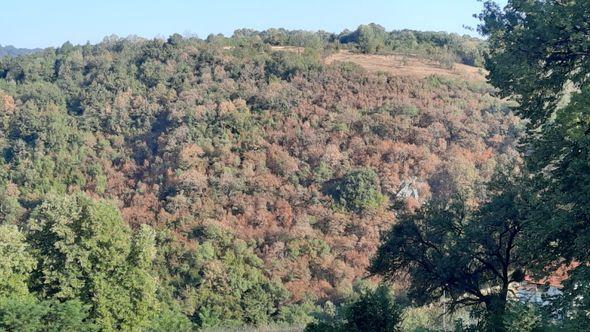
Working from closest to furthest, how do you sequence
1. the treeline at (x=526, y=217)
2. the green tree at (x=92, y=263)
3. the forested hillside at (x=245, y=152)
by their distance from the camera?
the treeline at (x=526, y=217)
the green tree at (x=92, y=263)
the forested hillside at (x=245, y=152)

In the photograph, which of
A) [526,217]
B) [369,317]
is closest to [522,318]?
[526,217]

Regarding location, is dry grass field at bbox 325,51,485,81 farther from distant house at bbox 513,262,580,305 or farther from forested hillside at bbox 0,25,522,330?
distant house at bbox 513,262,580,305

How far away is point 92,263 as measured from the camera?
65.2 feet

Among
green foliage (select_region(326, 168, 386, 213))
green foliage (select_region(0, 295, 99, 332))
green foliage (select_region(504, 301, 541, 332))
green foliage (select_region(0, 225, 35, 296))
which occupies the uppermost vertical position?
green foliage (select_region(504, 301, 541, 332))

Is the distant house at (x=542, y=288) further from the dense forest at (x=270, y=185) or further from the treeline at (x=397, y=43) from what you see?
the treeline at (x=397, y=43)

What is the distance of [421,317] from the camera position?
3009cm

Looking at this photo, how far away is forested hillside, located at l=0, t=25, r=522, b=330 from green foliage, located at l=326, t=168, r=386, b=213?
0.10 meters

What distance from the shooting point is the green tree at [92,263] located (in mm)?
19438

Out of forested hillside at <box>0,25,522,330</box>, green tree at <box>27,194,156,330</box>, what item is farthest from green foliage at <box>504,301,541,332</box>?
forested hillside at <box>0,25,522,330</box>

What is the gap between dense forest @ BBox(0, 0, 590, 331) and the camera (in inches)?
585

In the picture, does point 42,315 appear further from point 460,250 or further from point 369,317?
point 460,250

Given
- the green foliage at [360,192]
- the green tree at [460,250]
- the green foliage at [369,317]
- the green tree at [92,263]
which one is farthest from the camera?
the green foliage at [360,192]

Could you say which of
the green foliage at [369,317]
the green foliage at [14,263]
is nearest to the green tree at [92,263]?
the green foliage at [14,263]

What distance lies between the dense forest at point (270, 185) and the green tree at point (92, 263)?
60 mm
